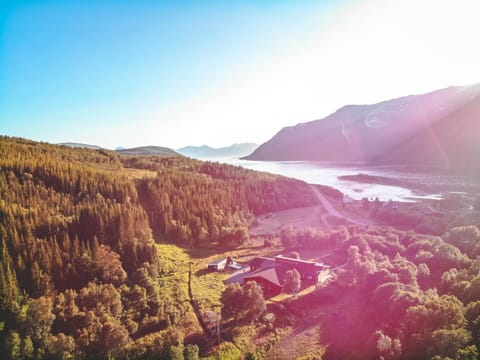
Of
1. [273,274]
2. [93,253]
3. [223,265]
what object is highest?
[93,253]

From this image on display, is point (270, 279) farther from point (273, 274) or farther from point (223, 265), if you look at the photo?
point (223, 265)

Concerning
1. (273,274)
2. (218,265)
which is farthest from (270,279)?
(218,265)

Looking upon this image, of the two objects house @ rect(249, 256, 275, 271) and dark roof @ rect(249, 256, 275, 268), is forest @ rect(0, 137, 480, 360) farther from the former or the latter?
dark roof @ rect(249, 256, 275, 268)

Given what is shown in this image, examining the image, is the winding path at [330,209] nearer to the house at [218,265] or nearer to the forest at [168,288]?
the forest at [168,288]

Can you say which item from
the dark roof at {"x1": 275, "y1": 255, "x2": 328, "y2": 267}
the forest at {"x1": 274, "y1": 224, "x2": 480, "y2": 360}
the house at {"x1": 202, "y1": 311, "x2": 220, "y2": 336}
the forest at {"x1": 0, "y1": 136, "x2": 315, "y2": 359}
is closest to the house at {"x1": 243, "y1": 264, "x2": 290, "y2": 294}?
the dark roof at {"x1": 275, "y1": 255, "x2": 328, "y2": 267}

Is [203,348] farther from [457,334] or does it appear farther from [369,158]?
[369,158]

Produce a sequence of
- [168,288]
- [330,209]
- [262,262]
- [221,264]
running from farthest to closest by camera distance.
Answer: [330,209]
[221,264]
[262,262]
[168,288]
